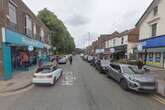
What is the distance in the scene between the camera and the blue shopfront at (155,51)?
18.0 metres

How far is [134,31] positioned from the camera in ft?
95.5

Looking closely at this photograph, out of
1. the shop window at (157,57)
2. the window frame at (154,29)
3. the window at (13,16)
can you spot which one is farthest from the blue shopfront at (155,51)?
the window at (13,16)

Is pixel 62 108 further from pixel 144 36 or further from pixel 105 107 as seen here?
pixel 144 36

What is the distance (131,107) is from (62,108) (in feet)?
9.32

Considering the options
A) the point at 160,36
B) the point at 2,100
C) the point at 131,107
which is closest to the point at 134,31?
the point at 160,36

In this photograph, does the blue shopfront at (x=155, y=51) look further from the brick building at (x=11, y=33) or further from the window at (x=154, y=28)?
the brick building at (x=11, y=33)

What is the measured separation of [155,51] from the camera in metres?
19.8

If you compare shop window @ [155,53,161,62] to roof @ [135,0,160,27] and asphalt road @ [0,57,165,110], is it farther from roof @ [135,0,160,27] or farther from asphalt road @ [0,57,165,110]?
asphalt road @ [0,57,165,110]

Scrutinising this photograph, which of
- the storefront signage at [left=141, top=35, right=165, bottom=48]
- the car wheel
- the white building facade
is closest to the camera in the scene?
the car wheel

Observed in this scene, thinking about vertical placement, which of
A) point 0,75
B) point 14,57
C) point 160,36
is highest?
point 160,36

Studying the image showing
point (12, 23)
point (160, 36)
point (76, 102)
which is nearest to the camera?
point (76, 102)

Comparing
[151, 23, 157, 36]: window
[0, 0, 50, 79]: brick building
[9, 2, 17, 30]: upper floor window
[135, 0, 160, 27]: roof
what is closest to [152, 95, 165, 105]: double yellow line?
[0, 0, 50, 79]: brick building

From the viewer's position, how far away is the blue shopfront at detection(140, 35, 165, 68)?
707 inches

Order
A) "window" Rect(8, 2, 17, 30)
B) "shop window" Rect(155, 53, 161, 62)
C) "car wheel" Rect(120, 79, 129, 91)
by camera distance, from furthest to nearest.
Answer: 1. "shop window" Rect(155, 53, 161, 62)
2. "window" Rect(8, 2, 17, 30)
3. "car wheel" Rect(120, 79, 129, 91)
